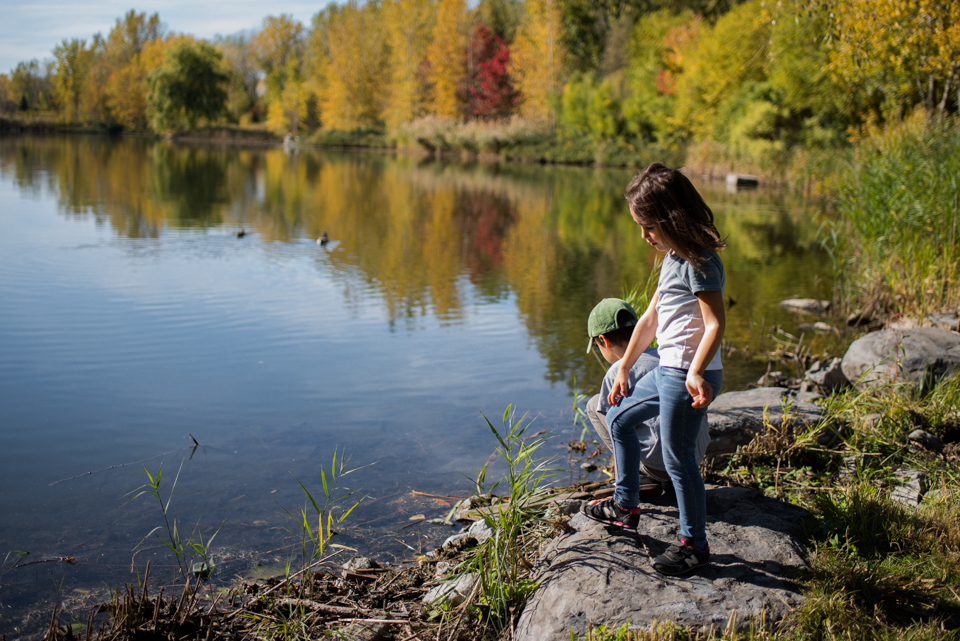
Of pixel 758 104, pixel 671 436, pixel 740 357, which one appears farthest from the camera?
pixel 758 104

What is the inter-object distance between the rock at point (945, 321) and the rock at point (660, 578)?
4.51 metres

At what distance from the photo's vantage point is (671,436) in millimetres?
2742

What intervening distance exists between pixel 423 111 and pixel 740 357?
49327 millimetres

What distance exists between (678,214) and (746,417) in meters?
2.13

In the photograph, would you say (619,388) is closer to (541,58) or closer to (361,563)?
(361,563)

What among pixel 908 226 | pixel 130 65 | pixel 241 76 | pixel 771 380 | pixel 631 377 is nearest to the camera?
pixel 631 377

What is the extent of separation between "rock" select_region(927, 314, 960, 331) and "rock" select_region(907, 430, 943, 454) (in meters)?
2.72

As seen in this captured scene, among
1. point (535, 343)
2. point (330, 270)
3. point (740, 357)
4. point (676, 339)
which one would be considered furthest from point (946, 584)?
point (330, 270)

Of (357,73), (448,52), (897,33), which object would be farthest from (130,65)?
(897,33)

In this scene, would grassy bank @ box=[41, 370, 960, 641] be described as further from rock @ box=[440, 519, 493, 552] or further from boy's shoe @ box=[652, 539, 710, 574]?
boy's shoe @ box=[652, 539, 710, 574]

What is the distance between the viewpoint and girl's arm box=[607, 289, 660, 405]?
116 inches

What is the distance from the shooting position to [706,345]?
257cm

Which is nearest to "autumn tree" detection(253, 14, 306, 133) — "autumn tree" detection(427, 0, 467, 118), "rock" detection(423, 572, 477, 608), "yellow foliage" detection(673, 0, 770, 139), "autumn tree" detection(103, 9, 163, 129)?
"autumn tree" detection(103, 9, 163, 129)

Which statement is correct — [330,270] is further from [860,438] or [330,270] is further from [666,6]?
[666,6]
